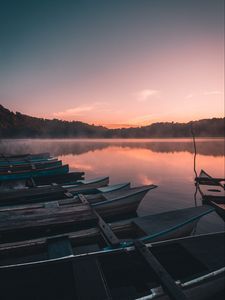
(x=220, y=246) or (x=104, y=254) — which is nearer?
(x=104, y=254)

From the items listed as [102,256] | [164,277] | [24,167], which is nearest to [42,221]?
[102,256]

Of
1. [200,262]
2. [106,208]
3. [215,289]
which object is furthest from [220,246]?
[106,208]

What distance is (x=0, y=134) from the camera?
19538 centimetres

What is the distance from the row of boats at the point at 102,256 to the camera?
467 centimetres

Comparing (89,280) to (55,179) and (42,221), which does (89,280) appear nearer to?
(42,221)

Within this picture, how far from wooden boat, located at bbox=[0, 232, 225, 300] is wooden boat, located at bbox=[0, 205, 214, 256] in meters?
0.61

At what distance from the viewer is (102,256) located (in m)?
5.49

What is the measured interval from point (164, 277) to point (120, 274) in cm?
143

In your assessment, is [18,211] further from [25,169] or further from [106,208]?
[25,169]

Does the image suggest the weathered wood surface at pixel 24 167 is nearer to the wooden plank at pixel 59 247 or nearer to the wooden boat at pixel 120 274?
the wooden plank at pixel 59 247

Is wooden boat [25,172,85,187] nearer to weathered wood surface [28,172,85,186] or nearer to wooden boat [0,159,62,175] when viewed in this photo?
weathered wood surface [28,172,85,186]

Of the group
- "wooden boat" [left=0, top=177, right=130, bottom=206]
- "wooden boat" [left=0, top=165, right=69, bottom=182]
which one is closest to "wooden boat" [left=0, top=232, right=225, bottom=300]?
"wooden boat" [left=0, top=177, right=130, bottom=206]

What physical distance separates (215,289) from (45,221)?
5.70 metres

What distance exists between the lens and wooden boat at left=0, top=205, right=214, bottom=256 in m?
6.48
